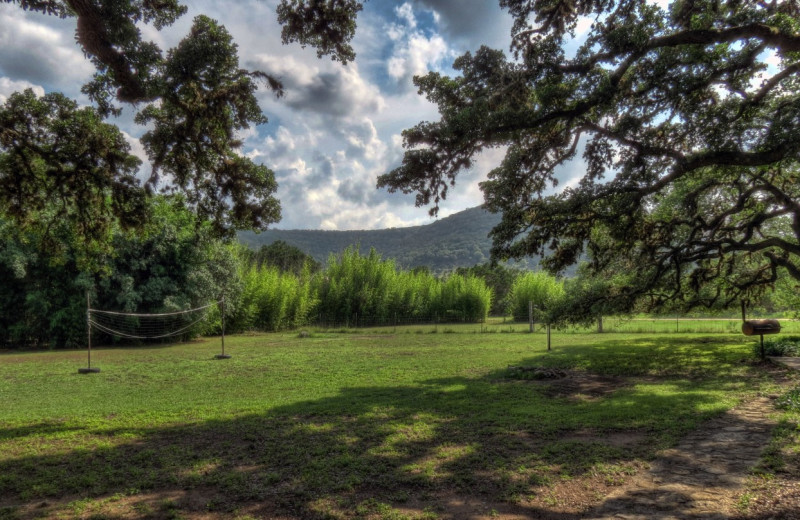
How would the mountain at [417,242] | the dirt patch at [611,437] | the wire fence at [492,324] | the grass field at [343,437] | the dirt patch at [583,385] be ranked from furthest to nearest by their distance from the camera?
the mountain at [417,242]
the wire fence at [492,324]
the dirt patch at [583,385]
the dirt patch at [611,437]
the grass field at [343,437]

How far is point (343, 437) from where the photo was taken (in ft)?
19.6

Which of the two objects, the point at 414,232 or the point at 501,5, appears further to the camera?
the point at 414,232

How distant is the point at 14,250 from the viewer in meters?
21.0

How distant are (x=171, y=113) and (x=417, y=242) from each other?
605ft

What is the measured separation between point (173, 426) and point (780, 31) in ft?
35.6

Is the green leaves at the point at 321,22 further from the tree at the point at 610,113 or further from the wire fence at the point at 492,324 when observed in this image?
the wire fence at the point at 492,324

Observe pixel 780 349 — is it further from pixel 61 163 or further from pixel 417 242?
pixel 417 242

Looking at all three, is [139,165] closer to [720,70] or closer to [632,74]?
[632,74]

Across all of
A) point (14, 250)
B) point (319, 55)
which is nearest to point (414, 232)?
point (14, 250)

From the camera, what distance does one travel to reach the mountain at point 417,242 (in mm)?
168750

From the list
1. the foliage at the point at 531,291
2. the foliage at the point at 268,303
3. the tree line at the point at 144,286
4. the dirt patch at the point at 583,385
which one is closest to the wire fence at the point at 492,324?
the foliage at the point at 531,291

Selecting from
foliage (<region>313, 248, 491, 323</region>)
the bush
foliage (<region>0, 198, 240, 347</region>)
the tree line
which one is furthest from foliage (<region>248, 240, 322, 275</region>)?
the bush

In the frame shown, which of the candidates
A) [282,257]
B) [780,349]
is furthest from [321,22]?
[282,257]

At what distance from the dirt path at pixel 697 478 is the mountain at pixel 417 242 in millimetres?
153822
